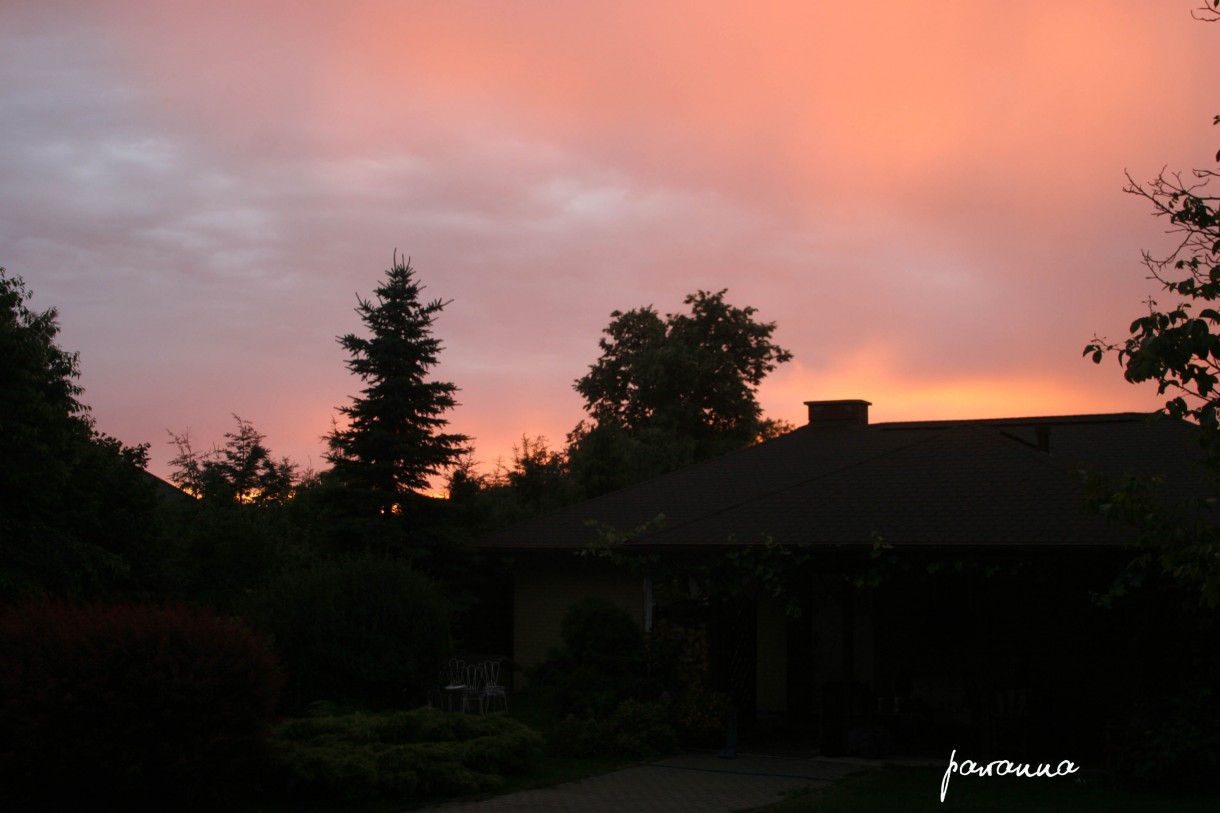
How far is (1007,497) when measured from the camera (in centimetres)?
1436

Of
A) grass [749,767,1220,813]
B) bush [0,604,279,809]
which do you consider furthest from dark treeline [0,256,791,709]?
grass [749,767,1220,813]

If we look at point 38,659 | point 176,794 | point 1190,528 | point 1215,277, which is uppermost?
point 1215,277

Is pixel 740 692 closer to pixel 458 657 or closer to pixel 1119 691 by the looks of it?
pixel 1119 691

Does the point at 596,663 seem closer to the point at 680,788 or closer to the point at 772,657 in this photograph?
the point at 680,788

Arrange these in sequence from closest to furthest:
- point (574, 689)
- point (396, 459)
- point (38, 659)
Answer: point (38, 659) < point (574, 689) < point (396, 459)

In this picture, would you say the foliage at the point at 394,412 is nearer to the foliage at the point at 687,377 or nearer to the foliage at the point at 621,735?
the foliage at the point at 621,735

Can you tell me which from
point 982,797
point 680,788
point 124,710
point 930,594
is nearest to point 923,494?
point 930,594

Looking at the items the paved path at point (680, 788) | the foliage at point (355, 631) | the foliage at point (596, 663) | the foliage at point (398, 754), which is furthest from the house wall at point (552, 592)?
the foliage at point (398, 754)

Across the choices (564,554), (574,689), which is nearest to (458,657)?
(564,554)

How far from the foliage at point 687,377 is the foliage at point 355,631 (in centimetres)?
2530

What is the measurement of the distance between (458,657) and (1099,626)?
11.2m

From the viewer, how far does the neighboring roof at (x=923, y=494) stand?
44.4 feet

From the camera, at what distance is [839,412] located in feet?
83.8

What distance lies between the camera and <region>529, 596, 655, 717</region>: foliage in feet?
49.8
